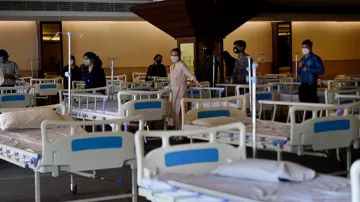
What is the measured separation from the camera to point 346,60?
2075 cm

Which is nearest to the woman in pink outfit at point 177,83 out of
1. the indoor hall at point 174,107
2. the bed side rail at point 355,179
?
the indoor hall at point 174,107

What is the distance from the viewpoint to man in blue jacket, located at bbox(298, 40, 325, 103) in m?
8.71

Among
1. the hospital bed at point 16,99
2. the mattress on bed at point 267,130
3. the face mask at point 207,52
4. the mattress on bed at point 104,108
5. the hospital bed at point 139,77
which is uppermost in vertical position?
the face mask at point 207,52

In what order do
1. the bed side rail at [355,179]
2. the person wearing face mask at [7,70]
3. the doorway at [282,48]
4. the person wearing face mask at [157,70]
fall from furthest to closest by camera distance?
the doorway at [282,48] → the person wearing face mask at [157,70] → the person wearing face mask at [7,70] → the bed side rail at [355,179]

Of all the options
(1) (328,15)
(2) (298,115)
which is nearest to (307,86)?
(2) (298,115)

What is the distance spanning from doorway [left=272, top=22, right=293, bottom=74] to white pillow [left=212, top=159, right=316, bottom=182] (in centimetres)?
1582

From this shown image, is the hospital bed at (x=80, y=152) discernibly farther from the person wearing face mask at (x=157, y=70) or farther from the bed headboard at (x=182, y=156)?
the person wearing face mask at (x=157, y=70)

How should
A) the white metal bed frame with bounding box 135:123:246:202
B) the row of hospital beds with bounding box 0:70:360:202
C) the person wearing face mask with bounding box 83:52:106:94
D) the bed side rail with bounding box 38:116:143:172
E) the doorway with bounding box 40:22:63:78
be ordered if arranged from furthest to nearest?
the doorway with bounding box 40:22:63:78, the person wearing face mask with bounding box 83:52:106:94, the bed side rail with bounding box 38:116:143:172, the white metal bed frame with bounding box 135:123:246:202, the row of hospital beds with bounding box 0:70:360:202

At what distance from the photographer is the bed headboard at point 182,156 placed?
352 centimetres

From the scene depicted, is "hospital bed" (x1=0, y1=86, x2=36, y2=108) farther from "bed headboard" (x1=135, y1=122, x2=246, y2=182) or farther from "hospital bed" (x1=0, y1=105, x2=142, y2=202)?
"bed headboard" (x1=135, y1=122, x2=246, y2=182)

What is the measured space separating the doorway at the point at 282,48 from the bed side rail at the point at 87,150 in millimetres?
14699

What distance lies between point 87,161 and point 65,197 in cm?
161

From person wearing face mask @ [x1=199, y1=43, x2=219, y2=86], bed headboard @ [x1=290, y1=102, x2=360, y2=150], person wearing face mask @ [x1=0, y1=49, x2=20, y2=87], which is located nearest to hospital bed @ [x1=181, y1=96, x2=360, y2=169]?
bed headboard @ [x1=290, y1=102, x2=360, y2=150]

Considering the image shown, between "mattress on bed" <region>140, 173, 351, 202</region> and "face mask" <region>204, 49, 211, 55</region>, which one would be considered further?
"face mask" <region>204, 49, 211, 55</region>
